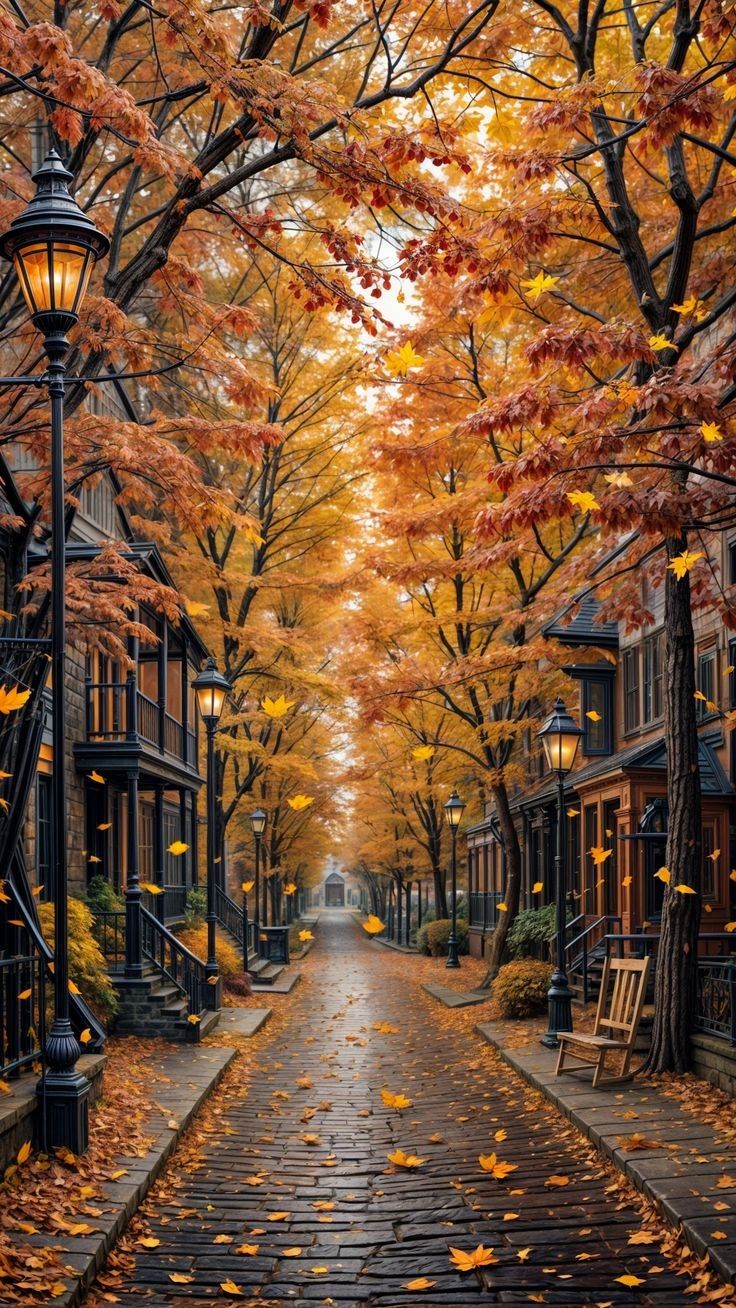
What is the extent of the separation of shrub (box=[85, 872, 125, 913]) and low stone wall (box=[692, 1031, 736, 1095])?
9.76 metres

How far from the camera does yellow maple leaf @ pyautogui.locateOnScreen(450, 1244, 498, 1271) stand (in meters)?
6.22

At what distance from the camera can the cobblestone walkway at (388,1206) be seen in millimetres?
6035

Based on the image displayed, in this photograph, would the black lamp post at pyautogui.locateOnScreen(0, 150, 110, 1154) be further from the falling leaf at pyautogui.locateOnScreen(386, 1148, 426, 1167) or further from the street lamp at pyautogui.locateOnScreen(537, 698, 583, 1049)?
the street lamp at pyautogui.locateOnScreen(537, 698, 583, 1049)

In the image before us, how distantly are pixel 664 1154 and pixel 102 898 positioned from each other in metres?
12.2

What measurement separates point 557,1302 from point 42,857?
13.4 meters

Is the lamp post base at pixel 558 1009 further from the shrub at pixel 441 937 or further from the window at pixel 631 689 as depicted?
the shrub at pixel 441 937

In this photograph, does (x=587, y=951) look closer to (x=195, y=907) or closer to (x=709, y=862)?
(x=709, y=862)

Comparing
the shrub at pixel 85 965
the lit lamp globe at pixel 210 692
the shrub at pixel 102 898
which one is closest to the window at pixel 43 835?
the shrub at pixel 102 898

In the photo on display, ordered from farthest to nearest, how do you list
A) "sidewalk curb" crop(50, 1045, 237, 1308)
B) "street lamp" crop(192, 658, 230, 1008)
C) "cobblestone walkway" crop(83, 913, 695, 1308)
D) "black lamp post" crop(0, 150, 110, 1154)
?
"street lamp" crop(192, 658, 230, 1008)
"black lamp post" crop(0, 150, 110, 1154)
"cobblestone walkway" crop(83, 913, 695, 1308)
"sidewalk curb" crop(50, 1045, 237, 1308)

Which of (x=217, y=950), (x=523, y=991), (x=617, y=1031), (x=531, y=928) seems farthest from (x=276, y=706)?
(x=617, y=1031)

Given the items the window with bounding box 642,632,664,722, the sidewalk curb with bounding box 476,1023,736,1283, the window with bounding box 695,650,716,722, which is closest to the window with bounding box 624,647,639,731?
the window with bounding box 642,632,664,722

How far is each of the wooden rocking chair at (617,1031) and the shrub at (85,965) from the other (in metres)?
5.27

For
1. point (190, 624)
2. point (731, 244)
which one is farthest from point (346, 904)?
point (731, 244)

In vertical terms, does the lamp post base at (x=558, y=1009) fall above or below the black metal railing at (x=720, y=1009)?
below
